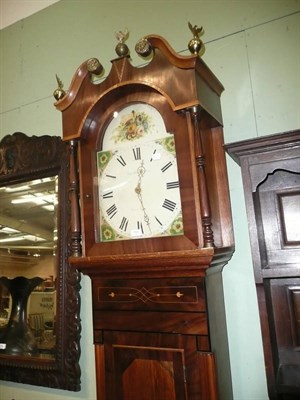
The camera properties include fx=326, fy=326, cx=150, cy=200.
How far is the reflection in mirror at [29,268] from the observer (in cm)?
129

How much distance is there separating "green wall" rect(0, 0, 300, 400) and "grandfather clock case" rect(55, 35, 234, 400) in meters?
0.09

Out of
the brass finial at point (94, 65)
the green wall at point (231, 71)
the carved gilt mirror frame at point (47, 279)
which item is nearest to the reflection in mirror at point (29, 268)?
the carved gilt mirror frame at point (47, 279)

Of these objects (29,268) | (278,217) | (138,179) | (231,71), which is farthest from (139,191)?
(29,268)

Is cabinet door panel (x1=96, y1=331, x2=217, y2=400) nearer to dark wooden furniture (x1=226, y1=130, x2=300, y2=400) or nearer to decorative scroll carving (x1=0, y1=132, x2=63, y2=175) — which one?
dark wooden furniture (x1=226, y1=130, x2=300, y2=400)

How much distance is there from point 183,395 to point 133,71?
913mm

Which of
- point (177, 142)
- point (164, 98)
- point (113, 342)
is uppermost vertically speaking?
point (164, 98)

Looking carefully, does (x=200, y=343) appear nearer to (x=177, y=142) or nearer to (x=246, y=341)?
(x=246, y=341)

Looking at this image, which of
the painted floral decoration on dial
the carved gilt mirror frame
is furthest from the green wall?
the painted floral decoration on dial

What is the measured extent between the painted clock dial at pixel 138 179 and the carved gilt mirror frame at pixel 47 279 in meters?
0.33

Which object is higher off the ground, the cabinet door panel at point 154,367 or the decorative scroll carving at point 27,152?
the decorative scroll carving at point 27,152

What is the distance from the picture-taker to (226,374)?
3.05ft

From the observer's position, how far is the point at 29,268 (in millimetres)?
1348

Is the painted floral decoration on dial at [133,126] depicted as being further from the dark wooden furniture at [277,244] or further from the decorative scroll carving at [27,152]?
the decorative scroll carving at [27,152]

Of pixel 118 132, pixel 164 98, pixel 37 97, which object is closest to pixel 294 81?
pixel 164 98
